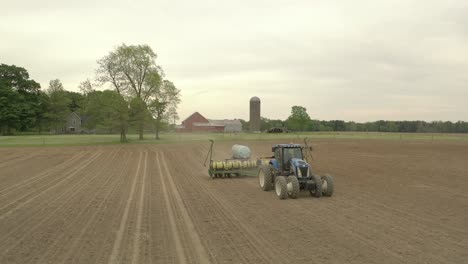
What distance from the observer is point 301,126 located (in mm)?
81438

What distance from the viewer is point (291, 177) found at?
1441 centimetres

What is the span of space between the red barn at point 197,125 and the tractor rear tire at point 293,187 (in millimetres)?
90878

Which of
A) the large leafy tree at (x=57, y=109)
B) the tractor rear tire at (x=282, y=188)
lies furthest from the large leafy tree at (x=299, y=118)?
the tractor rear tire at (x=282, y=188)

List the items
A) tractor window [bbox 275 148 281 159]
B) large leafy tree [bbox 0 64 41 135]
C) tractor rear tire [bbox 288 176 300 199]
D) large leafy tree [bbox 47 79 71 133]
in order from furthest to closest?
large leafy tree [bbox 47 79 71 133] → large leafy tree [bbox 0 64 41 135] → tractor window [bbox 275 148 281 159] → tractor rear tire [bbox 288 176 300 199]

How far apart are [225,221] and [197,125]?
9432 centimetres

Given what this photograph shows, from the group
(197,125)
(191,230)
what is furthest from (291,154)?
(197,125)

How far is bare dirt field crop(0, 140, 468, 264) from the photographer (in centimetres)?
823

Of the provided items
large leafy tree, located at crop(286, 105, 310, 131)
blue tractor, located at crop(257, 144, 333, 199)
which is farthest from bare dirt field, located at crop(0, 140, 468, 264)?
large leafy tree, located at crop(286, 105, 310, 131)

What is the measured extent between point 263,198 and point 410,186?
23.8 feet

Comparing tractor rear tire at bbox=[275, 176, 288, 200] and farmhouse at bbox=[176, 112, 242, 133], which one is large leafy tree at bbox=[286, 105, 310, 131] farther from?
tractor rear tire at bbox=[275, 176, 288, 200]

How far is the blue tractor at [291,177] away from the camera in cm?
1426

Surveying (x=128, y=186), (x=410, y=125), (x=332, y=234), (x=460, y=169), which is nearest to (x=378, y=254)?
(x=332, y=234)

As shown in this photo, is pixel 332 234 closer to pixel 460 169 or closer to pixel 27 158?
pixel 460 169

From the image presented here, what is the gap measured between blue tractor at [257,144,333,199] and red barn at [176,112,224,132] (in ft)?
292
